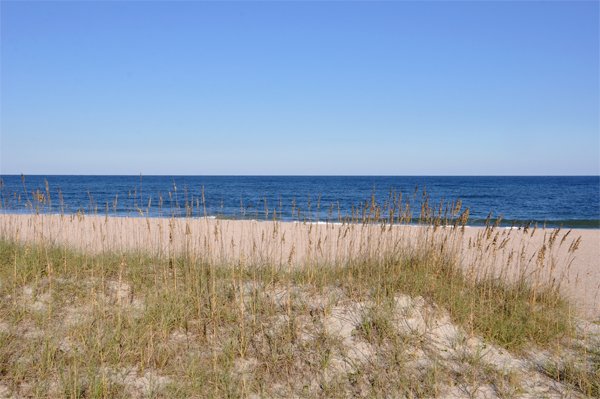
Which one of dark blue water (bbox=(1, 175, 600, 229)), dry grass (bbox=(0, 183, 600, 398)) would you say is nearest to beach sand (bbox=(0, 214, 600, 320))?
dry grass (bbox=(0, 183, 600, 398))

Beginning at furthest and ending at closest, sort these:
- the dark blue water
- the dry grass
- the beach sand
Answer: the dark blue water, the beach sand, the dry grass

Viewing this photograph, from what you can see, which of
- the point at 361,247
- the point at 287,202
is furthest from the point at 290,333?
the point at 287,202

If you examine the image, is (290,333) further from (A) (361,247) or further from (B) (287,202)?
(B) (287,202)

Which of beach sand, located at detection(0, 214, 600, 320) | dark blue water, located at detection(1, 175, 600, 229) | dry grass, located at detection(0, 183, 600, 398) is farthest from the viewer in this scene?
dark blue water, located at detection(1, 175, 600, 229)

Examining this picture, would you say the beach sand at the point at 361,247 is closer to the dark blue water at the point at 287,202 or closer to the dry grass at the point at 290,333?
the dry grass at the point at 290,333

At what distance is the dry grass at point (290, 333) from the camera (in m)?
3.36

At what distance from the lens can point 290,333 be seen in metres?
3.97

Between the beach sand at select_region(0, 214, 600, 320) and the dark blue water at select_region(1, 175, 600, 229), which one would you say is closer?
the beach sand at select_region(0, 214, 600, 320)

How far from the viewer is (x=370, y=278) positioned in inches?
199

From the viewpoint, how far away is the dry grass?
3357 mm

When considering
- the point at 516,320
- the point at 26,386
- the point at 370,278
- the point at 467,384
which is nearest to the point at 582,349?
the point at 516,320

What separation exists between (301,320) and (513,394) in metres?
2.09

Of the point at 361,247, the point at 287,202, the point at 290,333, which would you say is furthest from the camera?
the point at 287,202

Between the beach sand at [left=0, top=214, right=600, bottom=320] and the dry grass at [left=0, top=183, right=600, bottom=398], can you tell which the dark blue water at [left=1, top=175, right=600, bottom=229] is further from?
the dry grass at [left=0, top=183, right=600, bottom=398]
